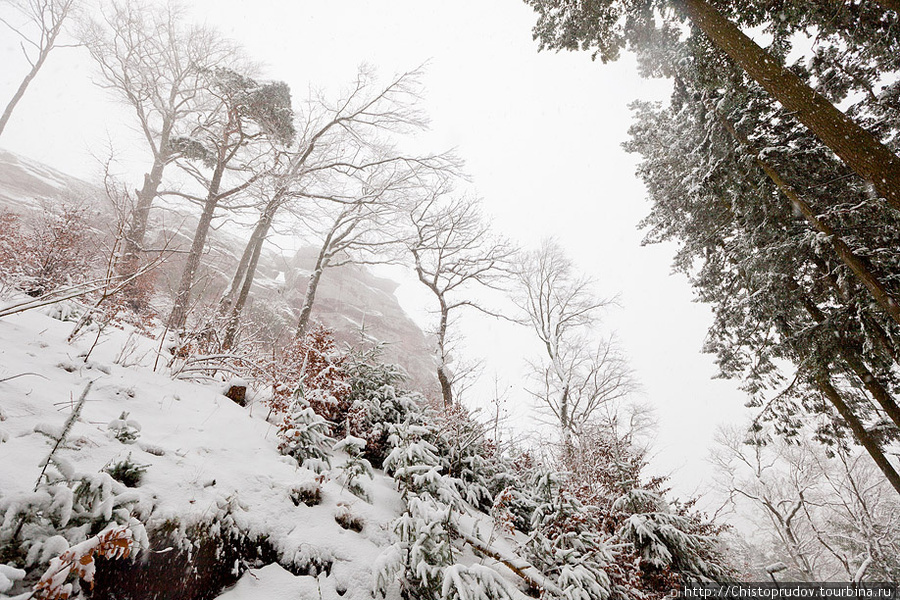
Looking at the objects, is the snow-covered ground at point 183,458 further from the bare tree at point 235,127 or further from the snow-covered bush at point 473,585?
Result: the bare tree at point 235,127

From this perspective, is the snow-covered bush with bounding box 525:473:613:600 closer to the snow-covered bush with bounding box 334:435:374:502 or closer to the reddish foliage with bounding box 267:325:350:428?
the snow-covered bush with bounding box 334:435:374:502

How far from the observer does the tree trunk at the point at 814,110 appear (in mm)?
3878

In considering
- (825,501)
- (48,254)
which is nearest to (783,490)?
(825,501)

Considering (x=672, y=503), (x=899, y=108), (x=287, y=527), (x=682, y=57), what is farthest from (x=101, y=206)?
(x=899, y=108)

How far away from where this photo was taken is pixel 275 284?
28.0 m

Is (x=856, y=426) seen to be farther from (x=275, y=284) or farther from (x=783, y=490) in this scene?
(x=275, y=284)

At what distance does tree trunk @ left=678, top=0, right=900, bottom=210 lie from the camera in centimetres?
388

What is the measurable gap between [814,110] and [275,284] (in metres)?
30.3

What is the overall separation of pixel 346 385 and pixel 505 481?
3.25 metres

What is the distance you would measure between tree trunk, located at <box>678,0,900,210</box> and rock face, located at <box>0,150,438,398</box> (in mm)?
13728

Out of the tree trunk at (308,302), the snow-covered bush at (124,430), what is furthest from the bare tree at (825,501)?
the tree trunk at (308,302)

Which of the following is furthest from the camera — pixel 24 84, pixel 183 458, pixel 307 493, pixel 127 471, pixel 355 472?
pixel 24 84

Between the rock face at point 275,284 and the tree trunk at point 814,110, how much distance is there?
45.0 feet

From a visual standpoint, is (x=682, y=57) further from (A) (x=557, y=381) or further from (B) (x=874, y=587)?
(B) (x=874, y=587)
